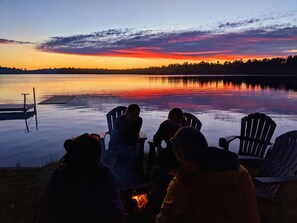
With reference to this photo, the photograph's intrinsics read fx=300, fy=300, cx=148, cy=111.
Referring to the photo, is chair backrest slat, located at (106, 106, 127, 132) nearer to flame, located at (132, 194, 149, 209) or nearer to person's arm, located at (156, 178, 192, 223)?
flame, located at (132, 194, 149, 209)

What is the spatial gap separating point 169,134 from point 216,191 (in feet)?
12.6

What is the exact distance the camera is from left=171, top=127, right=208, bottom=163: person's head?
2.74 metres

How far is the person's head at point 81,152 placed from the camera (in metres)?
2.92

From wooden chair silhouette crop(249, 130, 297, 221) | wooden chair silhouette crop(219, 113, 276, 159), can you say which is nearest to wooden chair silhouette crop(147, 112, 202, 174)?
wooden chair silhouette crop(219, 113, 276, 159)

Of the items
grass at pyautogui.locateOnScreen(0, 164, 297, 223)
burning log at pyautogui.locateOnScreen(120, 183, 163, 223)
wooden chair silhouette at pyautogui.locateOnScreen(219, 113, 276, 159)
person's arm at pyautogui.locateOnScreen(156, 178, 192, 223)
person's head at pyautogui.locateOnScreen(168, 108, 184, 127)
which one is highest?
person's head at pyautogui.locateOnScreen(168, 108, 184, 127)

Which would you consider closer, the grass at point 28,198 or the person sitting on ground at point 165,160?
the person sitting on ground at point 165,160

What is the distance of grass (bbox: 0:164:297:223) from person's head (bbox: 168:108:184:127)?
2.27 metres

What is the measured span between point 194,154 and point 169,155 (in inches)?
111

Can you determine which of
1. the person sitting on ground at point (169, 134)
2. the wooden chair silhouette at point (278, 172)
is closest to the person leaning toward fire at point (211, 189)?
the wooden chair silhouette at point (278, 172)

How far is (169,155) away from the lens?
5500 mm

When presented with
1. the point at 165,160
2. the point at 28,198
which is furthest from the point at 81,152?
the point at 28,198

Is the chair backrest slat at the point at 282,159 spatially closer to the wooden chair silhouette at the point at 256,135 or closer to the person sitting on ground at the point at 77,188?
the wooden chair silhouette at the point at 256,135

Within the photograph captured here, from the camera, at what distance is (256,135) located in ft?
25.0

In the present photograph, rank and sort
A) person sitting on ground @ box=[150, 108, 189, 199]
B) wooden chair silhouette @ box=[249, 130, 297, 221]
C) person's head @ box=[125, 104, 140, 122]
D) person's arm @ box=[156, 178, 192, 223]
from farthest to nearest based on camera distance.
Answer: person's head @ box=[125, 104, 140, 122] → person sitting on ground @ box=[150, 108, 189, 199] → wooden chair silhouette @ box=[249, 130, 297, 221] → person's arm @ box=[156, 178, 192, 223]
